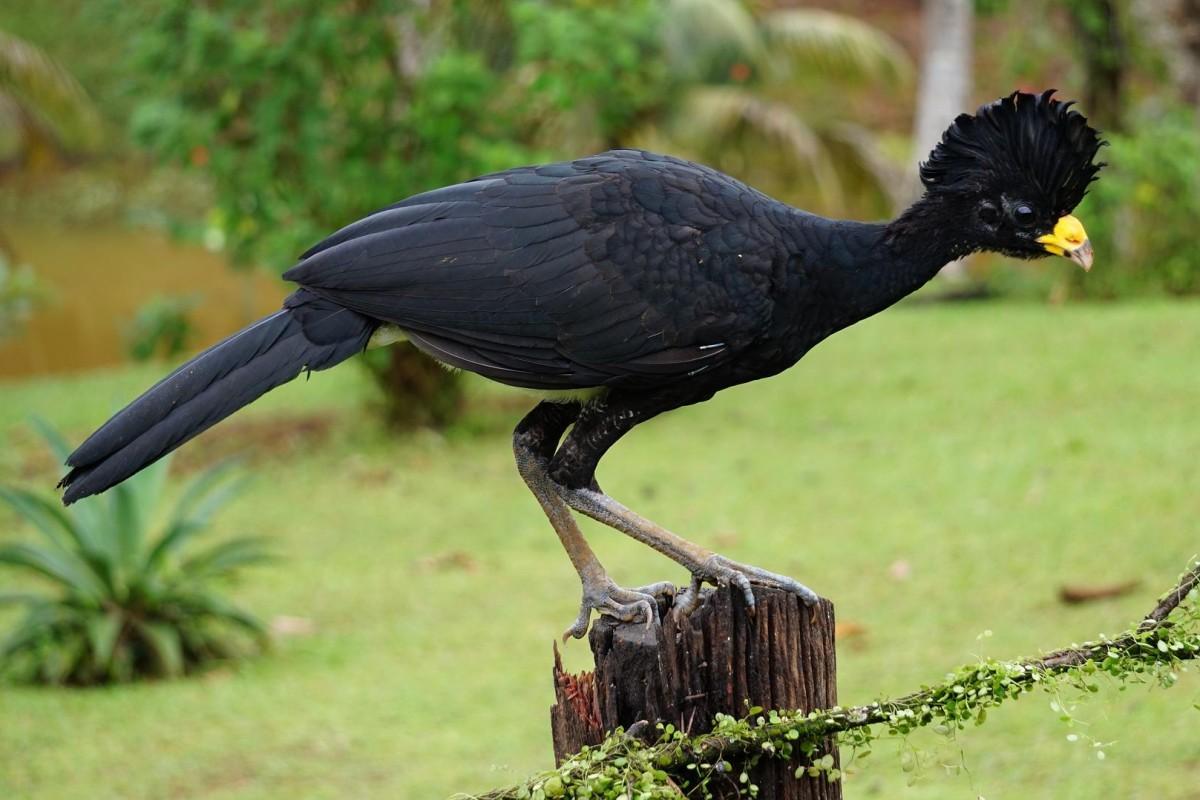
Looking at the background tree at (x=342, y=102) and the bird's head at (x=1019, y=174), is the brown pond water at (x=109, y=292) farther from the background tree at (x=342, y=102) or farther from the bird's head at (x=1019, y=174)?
the bird's head at (x=1019, y=174)

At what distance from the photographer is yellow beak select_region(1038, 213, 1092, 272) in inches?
130

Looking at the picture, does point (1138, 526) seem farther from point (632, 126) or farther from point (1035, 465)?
point (632, 126)

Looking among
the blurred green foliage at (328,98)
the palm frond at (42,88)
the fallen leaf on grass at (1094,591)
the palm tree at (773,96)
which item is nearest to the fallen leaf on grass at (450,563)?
the blurred green foliage at (328,98)

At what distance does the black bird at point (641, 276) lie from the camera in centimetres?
331

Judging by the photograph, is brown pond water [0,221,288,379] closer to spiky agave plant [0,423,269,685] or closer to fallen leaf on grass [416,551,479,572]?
fallen leaf on grass [416,551,479,572]

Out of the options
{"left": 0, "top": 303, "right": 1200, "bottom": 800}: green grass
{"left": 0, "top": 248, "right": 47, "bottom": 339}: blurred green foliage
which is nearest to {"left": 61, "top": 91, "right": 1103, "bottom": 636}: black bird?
{"left": 0, "top": 303, "right": 1200, "bottom": 800}: green grass

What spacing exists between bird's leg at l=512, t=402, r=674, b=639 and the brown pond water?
10.8m

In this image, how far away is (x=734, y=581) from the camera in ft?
10.2

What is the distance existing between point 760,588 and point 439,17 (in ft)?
24.3

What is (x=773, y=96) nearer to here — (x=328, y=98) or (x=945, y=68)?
(x=945, y=68)

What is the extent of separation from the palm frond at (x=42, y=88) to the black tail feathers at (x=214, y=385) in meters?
10.4

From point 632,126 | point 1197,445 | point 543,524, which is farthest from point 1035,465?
point 632,126

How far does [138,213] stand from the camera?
11180 millimetres

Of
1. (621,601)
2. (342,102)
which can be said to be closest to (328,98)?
(342,102)
